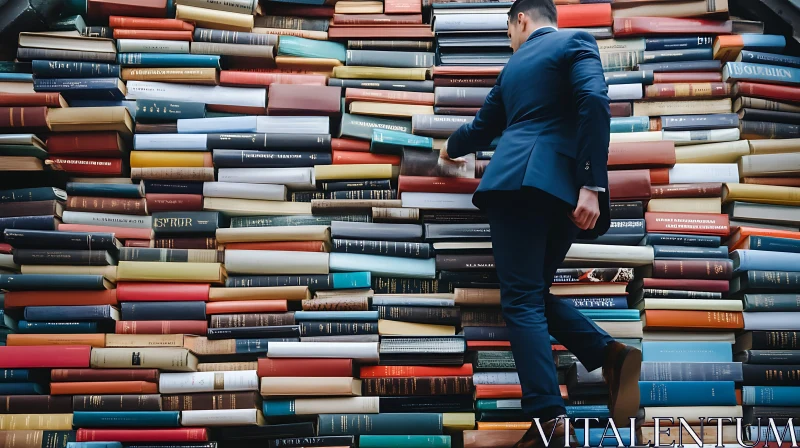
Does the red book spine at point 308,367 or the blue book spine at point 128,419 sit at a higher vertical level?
the red book spine at point 308,367

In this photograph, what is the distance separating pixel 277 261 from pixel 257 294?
14 centimetres

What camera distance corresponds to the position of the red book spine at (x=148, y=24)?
351cm

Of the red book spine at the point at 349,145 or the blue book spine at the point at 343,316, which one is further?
the red book spine at the point at 349,145

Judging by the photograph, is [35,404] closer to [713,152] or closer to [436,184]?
[436,184]

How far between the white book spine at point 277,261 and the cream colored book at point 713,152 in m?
1.43

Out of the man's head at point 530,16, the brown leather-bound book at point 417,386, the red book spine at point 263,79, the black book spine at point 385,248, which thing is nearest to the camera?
the man's head at point 530,16

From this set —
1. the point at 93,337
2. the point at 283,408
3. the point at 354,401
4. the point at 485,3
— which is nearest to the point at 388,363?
the point at 354,401

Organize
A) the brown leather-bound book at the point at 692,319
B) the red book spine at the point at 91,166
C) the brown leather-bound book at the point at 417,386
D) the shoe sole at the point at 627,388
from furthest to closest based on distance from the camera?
the red book spine at the point at 91,166
the brown leather-bound book at the point at 692,319
the brown leather-bound book at the point at 417,386
the shoe sole at the point at 627,388

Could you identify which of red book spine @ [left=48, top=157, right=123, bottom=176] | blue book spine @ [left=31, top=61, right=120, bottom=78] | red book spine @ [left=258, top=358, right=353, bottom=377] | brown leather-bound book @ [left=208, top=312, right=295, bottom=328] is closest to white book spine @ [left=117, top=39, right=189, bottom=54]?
blue book spine @ [left=31, top=61, right=120, bottom=78]

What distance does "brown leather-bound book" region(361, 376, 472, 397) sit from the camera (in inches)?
120

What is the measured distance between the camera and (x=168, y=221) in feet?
10.9

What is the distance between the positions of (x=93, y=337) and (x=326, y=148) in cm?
109

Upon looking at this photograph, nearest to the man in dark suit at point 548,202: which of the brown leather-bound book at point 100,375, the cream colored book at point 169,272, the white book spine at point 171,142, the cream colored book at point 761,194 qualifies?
the cream colored book at point 761,194

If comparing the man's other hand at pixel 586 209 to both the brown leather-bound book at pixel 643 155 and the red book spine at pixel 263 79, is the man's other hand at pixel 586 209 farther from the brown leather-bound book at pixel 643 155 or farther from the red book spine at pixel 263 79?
the red book spine at pixel 263 79
